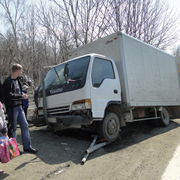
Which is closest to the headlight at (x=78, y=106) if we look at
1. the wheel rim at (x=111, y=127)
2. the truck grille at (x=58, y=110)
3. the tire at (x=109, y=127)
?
the truck grille at (x=58, y=110)

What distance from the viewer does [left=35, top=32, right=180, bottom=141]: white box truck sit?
3979mm

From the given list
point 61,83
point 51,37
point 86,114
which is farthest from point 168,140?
point 51,37

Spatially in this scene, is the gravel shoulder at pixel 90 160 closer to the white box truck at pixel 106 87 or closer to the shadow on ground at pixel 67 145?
the shadow on ground at pixel 67 145

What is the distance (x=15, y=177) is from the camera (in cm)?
263

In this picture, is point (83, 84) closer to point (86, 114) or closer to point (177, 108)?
point (86, 114)

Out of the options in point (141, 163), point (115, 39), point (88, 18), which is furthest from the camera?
point (88, 18)

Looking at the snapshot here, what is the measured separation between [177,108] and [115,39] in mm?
5633

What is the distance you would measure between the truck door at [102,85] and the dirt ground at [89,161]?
102 cm

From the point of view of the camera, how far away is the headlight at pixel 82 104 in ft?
12.5

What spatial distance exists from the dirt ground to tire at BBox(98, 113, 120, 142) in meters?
0.32

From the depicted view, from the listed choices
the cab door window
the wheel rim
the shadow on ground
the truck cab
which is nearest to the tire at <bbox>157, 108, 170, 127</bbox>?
the shadow on ground

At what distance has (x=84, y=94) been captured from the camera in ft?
12.7

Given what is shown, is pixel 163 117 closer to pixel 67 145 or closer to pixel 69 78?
pixel 67 145

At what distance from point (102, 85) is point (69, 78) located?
3.00ft
